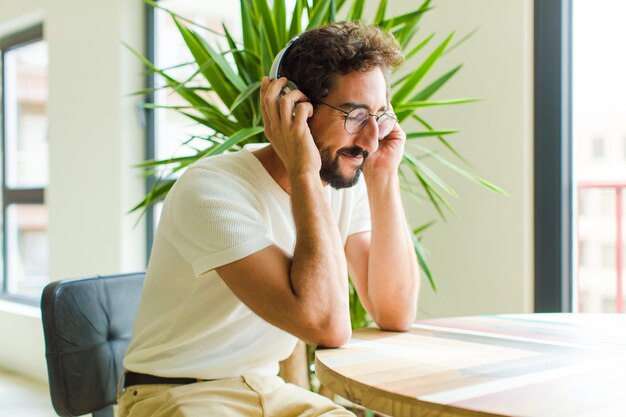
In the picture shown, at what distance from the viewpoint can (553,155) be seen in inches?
90.5

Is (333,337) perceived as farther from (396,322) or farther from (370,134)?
(370,134)

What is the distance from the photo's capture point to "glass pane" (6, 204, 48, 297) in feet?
17.3

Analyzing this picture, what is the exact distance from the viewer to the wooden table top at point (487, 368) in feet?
2.85

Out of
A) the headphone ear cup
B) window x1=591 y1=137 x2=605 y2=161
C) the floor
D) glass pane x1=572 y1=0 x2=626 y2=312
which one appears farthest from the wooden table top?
the floor

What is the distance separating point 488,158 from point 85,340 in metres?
1.47

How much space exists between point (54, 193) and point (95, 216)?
1.57ft

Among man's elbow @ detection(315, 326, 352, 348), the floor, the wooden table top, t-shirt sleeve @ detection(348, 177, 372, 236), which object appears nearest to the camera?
the wooden table top

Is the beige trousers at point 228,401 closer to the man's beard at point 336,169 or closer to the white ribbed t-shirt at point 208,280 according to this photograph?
the white ribbed t-shirt at point 208,280

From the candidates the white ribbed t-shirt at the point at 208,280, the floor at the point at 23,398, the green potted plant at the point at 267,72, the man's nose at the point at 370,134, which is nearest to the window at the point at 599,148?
the green potted plant at the point at 267,72

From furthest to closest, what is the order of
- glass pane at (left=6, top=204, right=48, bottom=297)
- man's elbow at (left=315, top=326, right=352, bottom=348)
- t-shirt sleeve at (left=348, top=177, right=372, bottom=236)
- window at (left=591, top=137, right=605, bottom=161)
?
glass pane at (left=6, top=204, right=48, bottom=297) → window at (left=591, top=137, right=605, bottom=161) → t-shirt sleeve at (left=348, top=177, right=372, bottom=236) → man's elbow at (left=315, top=326, right=352, bottom=348)

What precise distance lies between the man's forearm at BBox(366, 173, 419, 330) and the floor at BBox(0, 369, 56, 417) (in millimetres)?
2621

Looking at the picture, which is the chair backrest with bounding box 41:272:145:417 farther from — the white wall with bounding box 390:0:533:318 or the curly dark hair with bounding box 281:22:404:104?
the white wall with bounding box 390:0:533:318

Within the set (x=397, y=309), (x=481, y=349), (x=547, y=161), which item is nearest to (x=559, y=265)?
(x=547, y=161)

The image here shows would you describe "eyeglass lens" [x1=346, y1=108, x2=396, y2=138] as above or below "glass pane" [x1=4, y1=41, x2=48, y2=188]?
below
